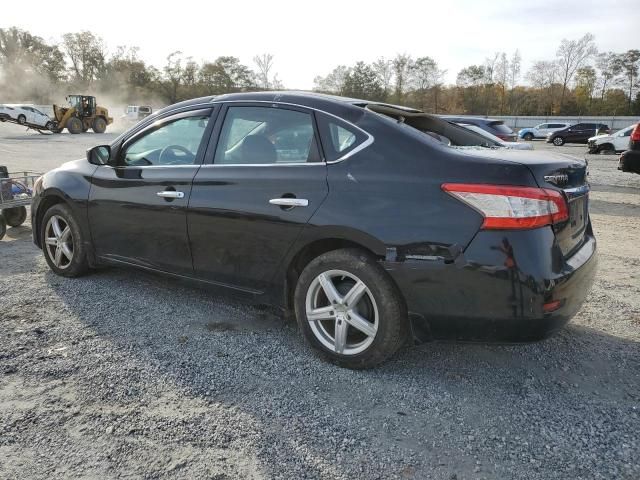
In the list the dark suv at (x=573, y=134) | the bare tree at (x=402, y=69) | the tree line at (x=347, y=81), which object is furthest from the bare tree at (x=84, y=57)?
the dark suv at (x=573, y=134)

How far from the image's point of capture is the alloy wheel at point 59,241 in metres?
4.53

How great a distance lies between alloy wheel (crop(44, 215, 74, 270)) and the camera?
14.9ft

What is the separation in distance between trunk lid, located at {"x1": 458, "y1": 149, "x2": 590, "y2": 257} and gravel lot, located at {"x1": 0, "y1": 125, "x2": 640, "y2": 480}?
846mm

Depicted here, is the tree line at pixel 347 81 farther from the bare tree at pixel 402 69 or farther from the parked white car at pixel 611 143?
the parked white car at pixel 611 143

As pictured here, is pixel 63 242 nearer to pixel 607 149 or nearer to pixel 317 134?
pixel 317 134

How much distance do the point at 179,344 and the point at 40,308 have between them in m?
1.39

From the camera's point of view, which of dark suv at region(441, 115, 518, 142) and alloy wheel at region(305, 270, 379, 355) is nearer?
alloy wheel at region(305, 270, 379, 355)

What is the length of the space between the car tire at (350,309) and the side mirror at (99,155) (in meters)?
2.20

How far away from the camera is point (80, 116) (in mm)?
34000

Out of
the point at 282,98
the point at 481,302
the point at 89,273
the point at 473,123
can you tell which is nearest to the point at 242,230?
the point at 282,98

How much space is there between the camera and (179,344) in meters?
3.34

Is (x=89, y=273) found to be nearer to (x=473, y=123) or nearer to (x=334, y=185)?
(x=334, y=185)

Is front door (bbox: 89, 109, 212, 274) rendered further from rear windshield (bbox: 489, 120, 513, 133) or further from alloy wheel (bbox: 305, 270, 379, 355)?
rear windshield (bbox: 489, 120, 513, 133)

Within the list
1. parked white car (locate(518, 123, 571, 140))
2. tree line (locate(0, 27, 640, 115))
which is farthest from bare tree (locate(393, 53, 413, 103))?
parked white car (locate(518, 123, 571, 140))
